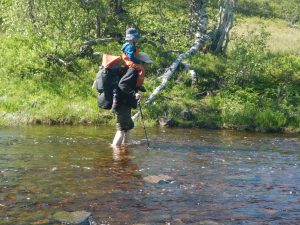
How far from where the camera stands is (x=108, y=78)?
1291 cm

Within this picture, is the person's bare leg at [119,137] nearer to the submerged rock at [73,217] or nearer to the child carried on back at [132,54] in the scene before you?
the child carried on back at [132,54]

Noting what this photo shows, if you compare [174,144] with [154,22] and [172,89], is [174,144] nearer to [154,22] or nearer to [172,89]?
[172,89]

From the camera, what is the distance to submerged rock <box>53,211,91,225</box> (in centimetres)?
721

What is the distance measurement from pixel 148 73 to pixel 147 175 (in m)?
11.7

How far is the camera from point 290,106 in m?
19.1

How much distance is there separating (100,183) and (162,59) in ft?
Answer: 42.3

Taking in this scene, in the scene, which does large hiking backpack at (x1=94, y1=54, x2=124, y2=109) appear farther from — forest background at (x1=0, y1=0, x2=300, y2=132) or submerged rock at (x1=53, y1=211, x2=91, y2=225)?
submerged rock at (x1=53, y1=211, x2=91, y2=225)

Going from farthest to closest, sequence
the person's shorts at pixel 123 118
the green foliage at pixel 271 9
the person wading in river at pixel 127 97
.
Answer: the green foliage at pixel 271 9 < the person's shorts at pixel 123 118 < the person wading in river at pixel 127 97

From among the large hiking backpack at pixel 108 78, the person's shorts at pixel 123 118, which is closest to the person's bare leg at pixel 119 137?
the person's shorts at pixel 123 118

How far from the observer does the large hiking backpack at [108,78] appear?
1284 cm

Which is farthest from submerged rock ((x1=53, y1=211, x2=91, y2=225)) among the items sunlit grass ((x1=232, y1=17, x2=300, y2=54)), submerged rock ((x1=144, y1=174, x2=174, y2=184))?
sunlit grass ((x1=232, y1=17, x2=300, y2=54))

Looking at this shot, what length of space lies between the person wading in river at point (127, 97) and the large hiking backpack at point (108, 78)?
0.22 metres

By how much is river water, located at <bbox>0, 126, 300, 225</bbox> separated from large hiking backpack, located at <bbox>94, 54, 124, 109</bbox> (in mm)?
1202

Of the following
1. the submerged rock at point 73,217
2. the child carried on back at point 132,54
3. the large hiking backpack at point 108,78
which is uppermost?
the child carried on back at point 132,54
